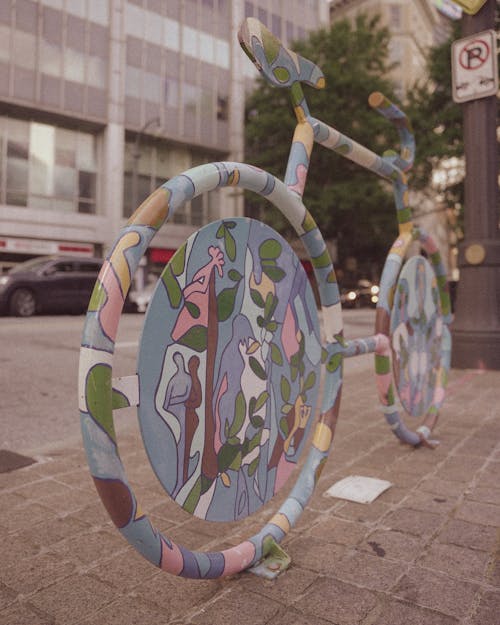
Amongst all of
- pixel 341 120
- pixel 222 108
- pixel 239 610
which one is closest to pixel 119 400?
pixel 239 610

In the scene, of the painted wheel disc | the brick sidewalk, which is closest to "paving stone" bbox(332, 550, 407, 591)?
the brick sidewalk

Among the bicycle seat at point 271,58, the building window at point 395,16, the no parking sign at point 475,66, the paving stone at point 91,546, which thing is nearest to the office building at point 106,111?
the no parking sign at point 475,66

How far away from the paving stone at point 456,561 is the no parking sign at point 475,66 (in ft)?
16.6

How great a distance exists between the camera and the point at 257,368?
4.53 ft

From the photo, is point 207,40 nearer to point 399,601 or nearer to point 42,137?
point 42,137

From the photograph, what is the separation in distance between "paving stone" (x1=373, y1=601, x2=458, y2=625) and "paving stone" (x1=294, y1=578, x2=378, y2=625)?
4cm

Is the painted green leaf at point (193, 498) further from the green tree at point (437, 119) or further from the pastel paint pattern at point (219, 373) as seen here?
the green tree at point (437, 119)

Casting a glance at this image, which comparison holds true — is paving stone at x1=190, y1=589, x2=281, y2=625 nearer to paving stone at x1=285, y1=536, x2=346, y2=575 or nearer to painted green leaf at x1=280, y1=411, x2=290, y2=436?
paving stone at x1=285, y1=536, x2=346, y2=575

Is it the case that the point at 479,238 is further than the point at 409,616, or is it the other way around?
the point at 479,238

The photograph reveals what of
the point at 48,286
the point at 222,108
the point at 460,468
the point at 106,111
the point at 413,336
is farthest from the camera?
the point at 222,108

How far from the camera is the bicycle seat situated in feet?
4.90

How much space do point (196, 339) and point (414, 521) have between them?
1.14m

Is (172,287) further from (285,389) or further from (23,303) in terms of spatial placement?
(23,303)

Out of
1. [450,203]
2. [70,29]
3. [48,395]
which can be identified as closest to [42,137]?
[70,29]
